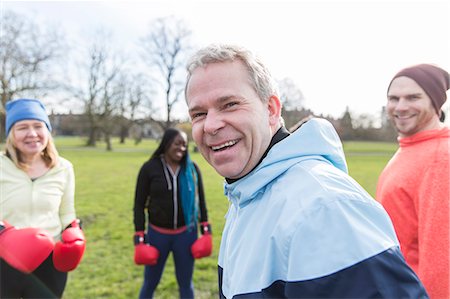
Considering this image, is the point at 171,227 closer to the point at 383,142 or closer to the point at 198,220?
the point at 198,220

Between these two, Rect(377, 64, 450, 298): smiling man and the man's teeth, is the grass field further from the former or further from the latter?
the man's teeth

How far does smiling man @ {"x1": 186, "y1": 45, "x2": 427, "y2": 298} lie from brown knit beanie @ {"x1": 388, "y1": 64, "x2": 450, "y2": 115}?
115 cm

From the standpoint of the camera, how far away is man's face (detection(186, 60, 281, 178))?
127cm

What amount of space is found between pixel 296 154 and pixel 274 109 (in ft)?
1.08

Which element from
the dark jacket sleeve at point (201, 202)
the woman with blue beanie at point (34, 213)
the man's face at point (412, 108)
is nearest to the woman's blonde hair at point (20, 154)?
the woman with blue beanie at point (34, 213)

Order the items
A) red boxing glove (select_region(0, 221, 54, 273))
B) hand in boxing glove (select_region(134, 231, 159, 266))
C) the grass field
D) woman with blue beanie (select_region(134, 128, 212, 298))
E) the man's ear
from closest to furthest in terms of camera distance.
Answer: the man's ear < red boxing glove (select_region(0, 221, 54, 273)) < hand in boxing glove (select_region(134, 231, 159, 266)) < woman with blue beanie (select_region(134, 128, 212, 298)) < the grass field

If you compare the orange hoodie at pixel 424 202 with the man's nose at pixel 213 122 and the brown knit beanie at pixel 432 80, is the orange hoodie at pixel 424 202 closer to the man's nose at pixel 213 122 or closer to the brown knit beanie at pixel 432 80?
the brown knit beanie at pixel 432 80

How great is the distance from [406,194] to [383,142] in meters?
50.4

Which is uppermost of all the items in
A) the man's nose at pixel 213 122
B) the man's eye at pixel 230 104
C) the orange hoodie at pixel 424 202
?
the man's eye at pixel 230 104

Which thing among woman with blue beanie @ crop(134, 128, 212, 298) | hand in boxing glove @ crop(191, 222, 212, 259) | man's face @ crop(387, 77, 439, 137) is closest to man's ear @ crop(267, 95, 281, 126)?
man's face @ crop(387, 77, 439, 137)

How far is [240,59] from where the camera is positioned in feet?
4.24

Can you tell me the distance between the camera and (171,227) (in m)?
3.40

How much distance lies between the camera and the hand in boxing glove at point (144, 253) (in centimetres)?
321

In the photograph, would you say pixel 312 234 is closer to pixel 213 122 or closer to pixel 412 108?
pixel 213 122
